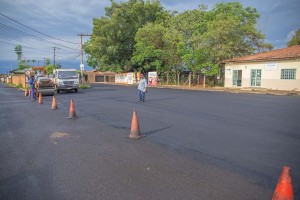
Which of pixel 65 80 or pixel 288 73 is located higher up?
pixel 288 73

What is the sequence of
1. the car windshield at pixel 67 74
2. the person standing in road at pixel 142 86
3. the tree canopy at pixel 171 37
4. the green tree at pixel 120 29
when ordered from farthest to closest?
the green tree at pixel 120 29, the tree canopy at pixel 171 37, the car windshield at pixel 67 74, the person standing in road at pixel 142 86

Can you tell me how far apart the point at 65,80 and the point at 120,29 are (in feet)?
96.2

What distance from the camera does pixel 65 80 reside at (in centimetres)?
2702

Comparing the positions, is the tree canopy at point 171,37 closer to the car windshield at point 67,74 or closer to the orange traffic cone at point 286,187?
the car windshield at point 67,74

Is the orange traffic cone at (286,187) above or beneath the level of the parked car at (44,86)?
beneath

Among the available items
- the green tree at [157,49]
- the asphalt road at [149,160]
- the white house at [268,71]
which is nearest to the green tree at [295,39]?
the white house at [268,71]

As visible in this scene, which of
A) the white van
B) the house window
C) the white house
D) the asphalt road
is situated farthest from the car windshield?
the house window

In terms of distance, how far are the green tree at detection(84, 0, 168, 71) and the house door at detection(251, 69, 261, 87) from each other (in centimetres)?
2891

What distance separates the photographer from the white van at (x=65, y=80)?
26.9 metres

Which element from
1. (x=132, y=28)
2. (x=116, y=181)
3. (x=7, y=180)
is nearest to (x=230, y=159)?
(x=116, y=181)

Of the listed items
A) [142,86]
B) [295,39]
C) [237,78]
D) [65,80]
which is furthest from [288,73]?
[295,39]

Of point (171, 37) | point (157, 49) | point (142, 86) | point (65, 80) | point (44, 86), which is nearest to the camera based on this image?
point (142, 86)

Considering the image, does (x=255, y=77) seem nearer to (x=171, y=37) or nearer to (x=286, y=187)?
(x=171, y=37)

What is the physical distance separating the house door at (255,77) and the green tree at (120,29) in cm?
2891
